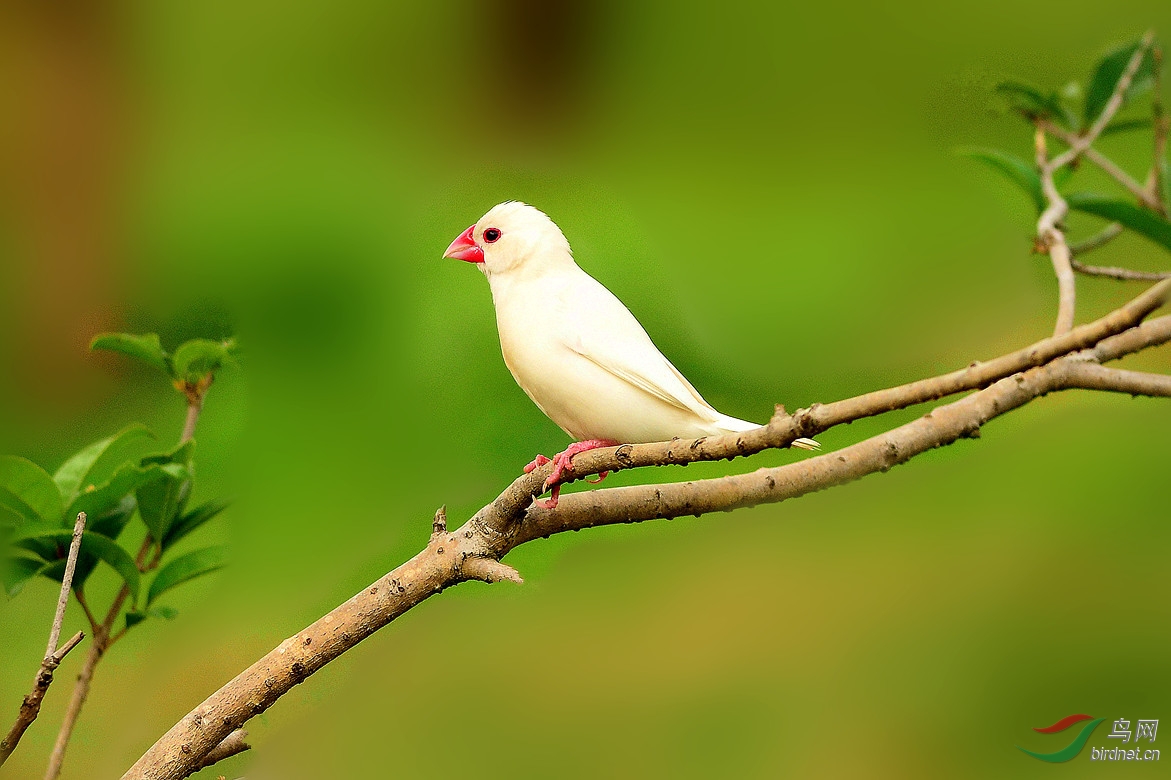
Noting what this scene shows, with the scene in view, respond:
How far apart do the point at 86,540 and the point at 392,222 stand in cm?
110

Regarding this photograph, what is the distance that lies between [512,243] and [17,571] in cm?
37

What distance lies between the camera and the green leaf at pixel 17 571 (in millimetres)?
666

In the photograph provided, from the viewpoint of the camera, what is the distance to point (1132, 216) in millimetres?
702

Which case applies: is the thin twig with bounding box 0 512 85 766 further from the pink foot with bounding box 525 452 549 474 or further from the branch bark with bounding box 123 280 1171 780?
the pink foot with bounding box 525 452 549 474

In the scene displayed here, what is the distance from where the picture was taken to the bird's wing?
0.56 m

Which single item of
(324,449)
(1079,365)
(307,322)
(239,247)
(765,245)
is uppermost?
(765,245)

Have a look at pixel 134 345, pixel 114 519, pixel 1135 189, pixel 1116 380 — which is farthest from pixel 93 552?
pixel 1135 189

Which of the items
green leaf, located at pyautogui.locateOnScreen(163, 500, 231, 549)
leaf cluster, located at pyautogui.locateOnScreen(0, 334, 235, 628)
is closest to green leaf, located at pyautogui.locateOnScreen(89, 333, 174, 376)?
leaf cluster, located at pyautogui.locateOnScreen(0, 334, 235, 628)

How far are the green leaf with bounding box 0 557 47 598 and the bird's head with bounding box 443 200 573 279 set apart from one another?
12.9 inches

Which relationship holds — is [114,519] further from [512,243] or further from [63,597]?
[512,243]

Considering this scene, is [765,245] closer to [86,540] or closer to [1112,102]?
[1112,102]

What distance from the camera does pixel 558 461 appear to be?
525 mm

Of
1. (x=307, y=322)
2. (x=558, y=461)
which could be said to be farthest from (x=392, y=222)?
(x=558, y=461)

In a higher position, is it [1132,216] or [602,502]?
[1132,216]
